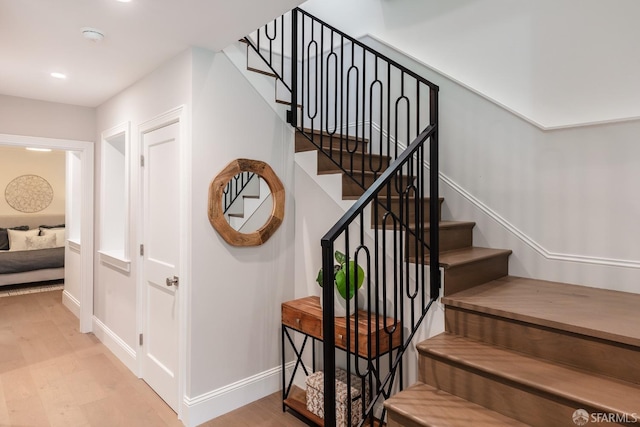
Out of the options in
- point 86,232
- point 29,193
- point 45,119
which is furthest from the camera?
point 29,193

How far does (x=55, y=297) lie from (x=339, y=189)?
528 cm

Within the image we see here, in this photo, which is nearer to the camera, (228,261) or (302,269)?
(228,261)

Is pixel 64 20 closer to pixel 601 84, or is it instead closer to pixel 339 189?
pixel 339 189

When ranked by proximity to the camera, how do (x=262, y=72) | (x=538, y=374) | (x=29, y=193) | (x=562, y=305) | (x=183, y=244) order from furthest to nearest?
1. (x=29, y=193)
2. (x=262, y=72)
3. (x=183, y=244)
4. (x=562, y=305)
5. (x=538, y=374)

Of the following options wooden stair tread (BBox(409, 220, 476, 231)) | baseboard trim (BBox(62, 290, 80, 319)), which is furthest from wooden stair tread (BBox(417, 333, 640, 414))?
baseboard trim (BBox(62, 290, 80, 319))

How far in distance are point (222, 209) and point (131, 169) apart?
1169 millimetres

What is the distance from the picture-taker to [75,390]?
2.87 metres

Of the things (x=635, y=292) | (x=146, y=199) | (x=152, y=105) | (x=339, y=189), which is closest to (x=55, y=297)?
(x=146, y=199)

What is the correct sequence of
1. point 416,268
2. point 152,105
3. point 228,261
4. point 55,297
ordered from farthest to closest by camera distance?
point 55,297 < point 152,105 < point 228,261 < point 416,268

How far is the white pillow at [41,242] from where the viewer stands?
6340 millimetres

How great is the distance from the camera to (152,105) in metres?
2.92

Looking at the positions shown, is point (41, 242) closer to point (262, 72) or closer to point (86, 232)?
point (86, 232)

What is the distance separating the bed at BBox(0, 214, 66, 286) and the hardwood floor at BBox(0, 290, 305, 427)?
2.09 meters

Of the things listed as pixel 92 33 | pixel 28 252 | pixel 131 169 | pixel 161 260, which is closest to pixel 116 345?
pixel 161 260
